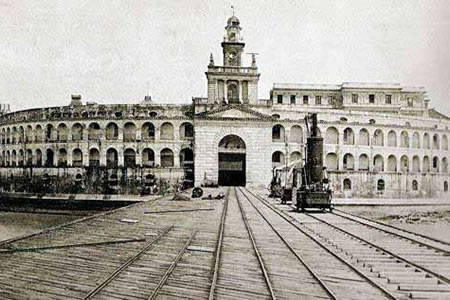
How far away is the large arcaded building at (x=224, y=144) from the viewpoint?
→ 47438 millimetres

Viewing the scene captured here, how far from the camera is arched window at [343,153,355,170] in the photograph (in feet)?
175

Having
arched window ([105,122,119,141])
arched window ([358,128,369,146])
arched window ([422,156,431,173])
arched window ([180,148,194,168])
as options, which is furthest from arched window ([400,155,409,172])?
arched window ([105,122,119,141])

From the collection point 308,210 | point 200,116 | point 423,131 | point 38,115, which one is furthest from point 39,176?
point 423,131

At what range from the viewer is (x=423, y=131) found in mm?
55281

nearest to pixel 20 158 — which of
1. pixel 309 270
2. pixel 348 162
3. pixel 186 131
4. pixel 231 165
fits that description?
pixel 186 131

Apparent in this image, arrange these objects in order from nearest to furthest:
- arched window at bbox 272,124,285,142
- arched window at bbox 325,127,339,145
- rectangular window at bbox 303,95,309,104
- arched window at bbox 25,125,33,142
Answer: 1. arched window at bbox 272,124,285,142
2. arched window at bbox 325,127,339,145
3. arched window at bbox 25,125,33,142
4. rectangular window at bbox 303,95,309,104

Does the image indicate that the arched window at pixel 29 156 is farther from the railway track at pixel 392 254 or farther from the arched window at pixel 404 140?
the railway track at pixel 392 254

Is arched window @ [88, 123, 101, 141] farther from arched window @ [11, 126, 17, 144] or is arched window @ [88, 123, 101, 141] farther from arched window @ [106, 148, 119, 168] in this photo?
arched window @ [11, 126, 17, 144]

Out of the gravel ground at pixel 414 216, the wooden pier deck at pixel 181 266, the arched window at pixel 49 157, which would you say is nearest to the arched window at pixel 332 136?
the gravel ground at pixel 414 216

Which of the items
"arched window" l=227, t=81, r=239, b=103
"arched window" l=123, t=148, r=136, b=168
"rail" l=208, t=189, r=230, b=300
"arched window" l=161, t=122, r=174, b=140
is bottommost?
"rail" l=208, t=189, r=230, b=300

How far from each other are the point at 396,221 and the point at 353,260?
21.7 meters

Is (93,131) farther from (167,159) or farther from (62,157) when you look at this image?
(167,159)

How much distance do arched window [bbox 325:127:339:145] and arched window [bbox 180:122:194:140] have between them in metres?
14.6

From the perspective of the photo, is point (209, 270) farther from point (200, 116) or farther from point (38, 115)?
point (38, 115)
